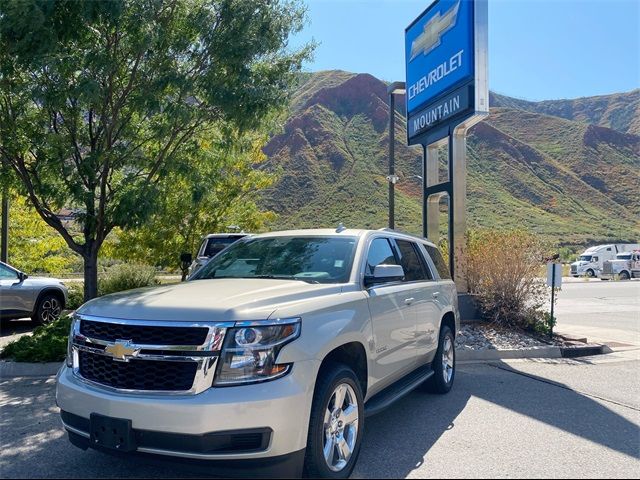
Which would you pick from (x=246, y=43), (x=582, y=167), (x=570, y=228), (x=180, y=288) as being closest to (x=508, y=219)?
(x=570, y=228)

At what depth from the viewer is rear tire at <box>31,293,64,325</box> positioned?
10523mm

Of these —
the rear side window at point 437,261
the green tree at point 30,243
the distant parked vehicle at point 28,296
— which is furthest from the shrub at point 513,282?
the green tree at point 30,243

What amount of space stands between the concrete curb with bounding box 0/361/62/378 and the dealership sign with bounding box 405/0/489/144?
25.6 feet

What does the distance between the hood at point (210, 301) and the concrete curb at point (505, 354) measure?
4.87m

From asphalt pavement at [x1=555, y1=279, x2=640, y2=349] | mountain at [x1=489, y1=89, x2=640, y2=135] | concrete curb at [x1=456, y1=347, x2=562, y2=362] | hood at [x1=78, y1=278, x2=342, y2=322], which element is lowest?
asphalt pavement at [x1=555, y1=279, x2=640, y2=349]

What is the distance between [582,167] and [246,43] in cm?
8943

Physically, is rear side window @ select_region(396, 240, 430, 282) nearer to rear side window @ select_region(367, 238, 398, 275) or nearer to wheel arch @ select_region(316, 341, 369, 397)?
rear side window @ select_region(367, 238, 398, 275)

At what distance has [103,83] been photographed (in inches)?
300

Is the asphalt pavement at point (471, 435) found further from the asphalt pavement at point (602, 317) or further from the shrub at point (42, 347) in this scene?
the asphalt pavement at point (602, 317)

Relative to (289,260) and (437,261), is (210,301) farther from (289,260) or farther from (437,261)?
(437,261)

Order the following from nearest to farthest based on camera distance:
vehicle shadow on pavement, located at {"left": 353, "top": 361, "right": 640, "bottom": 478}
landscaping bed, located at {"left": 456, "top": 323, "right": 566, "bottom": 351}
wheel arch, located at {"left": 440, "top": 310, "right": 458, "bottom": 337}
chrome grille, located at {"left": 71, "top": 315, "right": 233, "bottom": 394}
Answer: chrome grille, located at {"left": 71, "top": 315, "right": 233, "bottom": 394} → vehicle shadow on pavement, located at {"left": 353, "top": 361, "right": 640, "bottom": 478} → wheel arch, located at {"left": 440, "top": 310, "right": 458, "bottom": 337} → landscaping bed, located at {"left": 456, "top": 323, "right": 566, "bottom": 351}

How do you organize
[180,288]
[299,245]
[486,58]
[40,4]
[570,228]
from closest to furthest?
[180,288], [299,245], [40,4], [486,58], [570,228]

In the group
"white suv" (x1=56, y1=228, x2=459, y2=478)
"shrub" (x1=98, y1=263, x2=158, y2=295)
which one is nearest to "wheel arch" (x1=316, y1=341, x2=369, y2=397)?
"white suv" (x1=56, y1=228, x2=459, y2=478)

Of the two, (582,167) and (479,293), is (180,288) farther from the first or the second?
(582,167)
